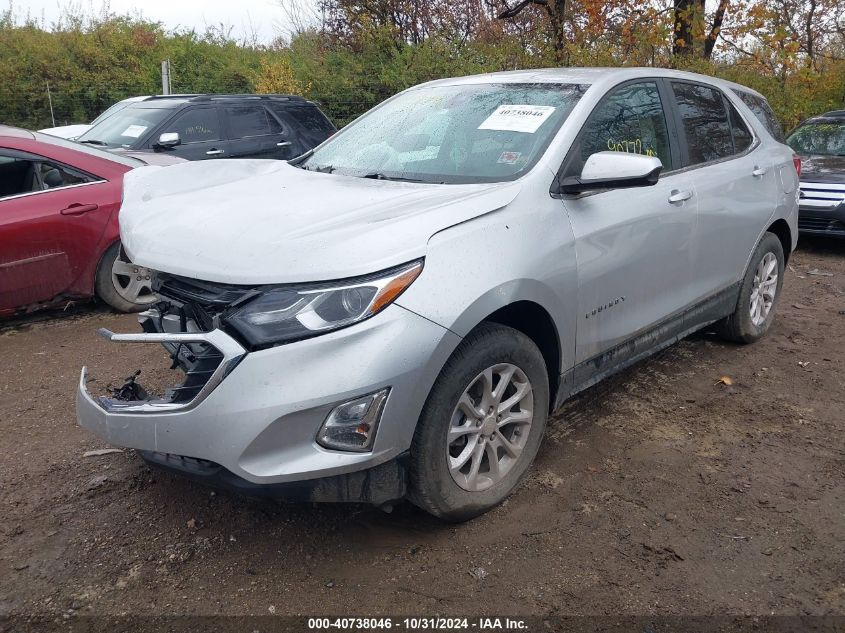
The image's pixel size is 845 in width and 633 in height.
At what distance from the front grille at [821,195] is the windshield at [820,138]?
125cm

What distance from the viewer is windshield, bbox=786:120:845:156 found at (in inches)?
377

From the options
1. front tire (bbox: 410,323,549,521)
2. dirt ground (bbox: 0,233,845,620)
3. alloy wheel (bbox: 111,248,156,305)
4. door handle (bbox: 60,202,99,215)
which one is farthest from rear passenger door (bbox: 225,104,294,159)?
front tire (bbox: 410,323,549,521)

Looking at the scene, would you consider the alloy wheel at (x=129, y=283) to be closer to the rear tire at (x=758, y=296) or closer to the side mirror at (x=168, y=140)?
the side mirror at (x=168, y=140)

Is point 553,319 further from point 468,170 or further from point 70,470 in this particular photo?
point 70,470

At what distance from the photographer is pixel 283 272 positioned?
2.49m

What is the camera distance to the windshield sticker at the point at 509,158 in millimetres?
3311

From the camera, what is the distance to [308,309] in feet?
8.13

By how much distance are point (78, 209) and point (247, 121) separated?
430 cm

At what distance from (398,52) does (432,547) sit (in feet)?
38.1

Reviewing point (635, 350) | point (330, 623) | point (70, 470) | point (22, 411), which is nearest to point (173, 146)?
point (22, 411)

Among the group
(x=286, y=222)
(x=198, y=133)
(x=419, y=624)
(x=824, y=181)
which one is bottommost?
(x=419, y=624)

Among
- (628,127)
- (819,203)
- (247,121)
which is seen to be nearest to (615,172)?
(628,127)

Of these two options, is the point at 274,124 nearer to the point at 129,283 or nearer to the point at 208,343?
the point at 129,283

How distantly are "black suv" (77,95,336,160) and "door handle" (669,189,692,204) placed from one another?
591 centimetres
